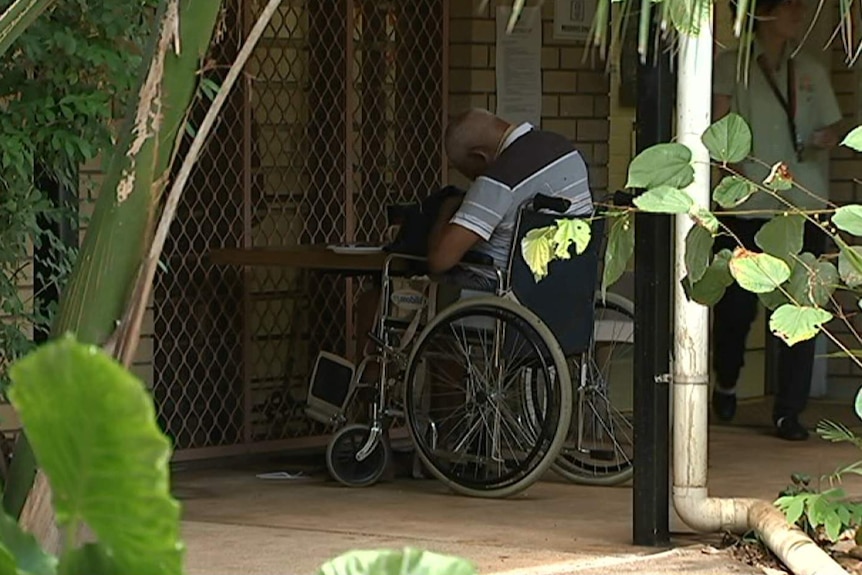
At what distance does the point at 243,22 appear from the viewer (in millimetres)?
7395

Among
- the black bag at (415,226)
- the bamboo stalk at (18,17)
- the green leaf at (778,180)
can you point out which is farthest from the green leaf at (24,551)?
the black bag at (415,226)

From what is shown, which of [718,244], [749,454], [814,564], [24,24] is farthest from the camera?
[749,454]

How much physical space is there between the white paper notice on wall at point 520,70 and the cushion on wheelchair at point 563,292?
1.87 meters

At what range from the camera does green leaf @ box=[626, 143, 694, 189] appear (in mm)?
4484

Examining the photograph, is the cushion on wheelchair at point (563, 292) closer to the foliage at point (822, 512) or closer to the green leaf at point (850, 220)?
the foliage at point (822, 512)

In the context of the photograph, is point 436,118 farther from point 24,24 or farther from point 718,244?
point 24,24

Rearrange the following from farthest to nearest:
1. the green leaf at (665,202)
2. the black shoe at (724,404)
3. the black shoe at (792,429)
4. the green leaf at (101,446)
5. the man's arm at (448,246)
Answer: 1. the black shoe at (724,404)
2. the black shoe at (792,429)
3. the man's arm at (448,246)
4. the green leaf at (665,202)
5. the green leaf at (101,446)

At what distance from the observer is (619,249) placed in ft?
15.6

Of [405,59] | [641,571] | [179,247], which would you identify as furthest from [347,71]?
[641,571]

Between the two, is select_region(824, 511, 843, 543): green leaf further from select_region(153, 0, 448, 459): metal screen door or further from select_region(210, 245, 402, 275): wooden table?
select_region(153, 0, 448, 459): metal screen door

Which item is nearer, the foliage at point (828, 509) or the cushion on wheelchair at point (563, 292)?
the foliage at point (828, 509)

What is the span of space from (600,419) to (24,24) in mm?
4614

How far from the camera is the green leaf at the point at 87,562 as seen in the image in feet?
3.81

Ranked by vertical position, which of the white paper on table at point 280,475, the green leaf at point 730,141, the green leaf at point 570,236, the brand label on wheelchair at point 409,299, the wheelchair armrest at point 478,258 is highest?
the green leaf at point 730,141
